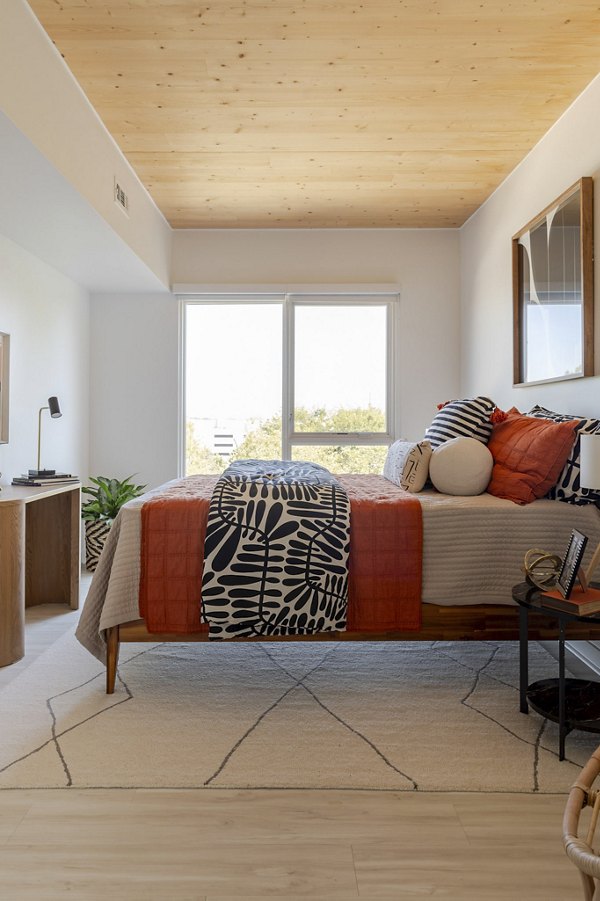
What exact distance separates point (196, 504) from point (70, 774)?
3.21ft

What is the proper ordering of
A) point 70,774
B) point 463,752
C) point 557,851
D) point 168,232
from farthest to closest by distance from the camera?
point 168,232
point 463,752
point 70,774
point 557,851

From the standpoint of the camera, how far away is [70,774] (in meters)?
1.93

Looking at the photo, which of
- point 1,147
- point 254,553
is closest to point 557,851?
point 254,553

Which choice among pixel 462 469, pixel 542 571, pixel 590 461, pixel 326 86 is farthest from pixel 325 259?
pixel 542 571

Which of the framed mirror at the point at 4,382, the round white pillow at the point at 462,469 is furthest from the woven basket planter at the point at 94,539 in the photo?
the round white pillow at the point at 462,469

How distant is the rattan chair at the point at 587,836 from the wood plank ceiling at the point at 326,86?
2.62 m

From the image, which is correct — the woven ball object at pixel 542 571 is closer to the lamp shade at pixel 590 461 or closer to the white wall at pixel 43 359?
the lamp shade at pixel 590 461

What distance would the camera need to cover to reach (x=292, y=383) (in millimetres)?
5492

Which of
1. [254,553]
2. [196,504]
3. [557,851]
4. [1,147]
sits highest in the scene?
[1,147]

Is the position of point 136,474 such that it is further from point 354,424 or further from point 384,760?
point 384,760

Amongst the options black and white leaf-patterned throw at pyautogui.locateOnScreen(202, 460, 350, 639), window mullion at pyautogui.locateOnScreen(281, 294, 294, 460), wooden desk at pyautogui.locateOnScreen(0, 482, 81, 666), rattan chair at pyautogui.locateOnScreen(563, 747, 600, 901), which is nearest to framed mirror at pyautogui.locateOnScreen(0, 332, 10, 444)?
wooden desk at pyautogui.locateOnScreen(0, 482, 81, 666)

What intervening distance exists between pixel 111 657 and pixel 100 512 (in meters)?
2.49

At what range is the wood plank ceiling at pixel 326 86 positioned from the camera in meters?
2.58

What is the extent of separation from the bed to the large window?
2.92m
